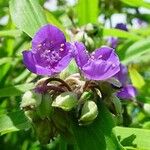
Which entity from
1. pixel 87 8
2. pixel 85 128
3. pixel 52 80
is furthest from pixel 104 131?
pixel 87 8

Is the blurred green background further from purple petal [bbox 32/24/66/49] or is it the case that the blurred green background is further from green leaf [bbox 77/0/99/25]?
purple petal [bbox 32/24/66/49]

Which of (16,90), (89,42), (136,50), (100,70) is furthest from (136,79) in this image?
(100,70)

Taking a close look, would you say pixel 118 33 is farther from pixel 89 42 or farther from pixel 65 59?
pixel 65 59

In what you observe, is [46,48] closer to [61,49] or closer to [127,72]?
Answer: [61,49]

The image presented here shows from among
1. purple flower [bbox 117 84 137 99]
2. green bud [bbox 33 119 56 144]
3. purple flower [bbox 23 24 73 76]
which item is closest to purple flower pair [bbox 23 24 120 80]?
purple flower [bbox 23 24 73 76]

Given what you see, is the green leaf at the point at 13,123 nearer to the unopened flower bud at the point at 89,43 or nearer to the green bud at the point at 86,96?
the green bud at the point at 86,96

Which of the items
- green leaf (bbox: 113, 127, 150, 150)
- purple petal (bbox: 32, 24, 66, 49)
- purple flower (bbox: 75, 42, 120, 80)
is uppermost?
purple petal (bbox: 32, 24, 66, 49)
